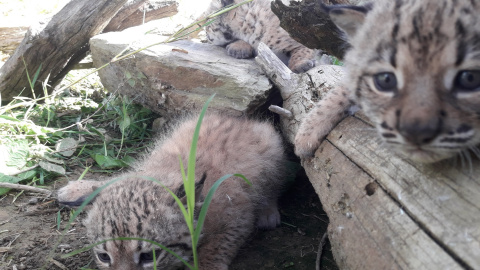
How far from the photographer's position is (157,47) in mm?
5012

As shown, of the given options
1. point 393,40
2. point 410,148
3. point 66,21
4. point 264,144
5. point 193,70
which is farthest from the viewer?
point 66,21

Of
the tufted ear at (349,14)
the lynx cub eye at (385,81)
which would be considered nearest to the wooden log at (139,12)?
the tufted ear at (349,14)

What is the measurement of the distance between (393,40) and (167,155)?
7.05 feet

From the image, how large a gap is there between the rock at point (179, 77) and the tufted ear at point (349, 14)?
5.57 ft

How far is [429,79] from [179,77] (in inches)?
126

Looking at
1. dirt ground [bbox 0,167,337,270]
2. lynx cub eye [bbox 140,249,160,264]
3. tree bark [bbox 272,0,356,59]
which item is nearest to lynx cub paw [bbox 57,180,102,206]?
dirt ground [bbox 0,167,337,270]

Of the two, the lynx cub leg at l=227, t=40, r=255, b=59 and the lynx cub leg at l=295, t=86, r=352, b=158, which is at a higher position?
the lynx cub leg at l=295, t=86, r=352, b=158

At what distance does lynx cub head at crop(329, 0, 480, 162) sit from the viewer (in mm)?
1803

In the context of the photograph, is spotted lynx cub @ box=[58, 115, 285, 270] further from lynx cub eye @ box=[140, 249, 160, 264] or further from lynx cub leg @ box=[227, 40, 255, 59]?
lynx cub leg @ box=[227, 40, 255, 59]

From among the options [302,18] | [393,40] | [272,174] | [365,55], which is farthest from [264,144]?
[393,40]

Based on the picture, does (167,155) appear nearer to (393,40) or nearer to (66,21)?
(393,40)

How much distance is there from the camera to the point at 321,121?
3.01m

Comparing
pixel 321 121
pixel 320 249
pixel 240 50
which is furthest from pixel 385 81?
pixel 240 50

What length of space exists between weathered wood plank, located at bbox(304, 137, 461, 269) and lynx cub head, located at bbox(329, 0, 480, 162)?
13.0 inches
